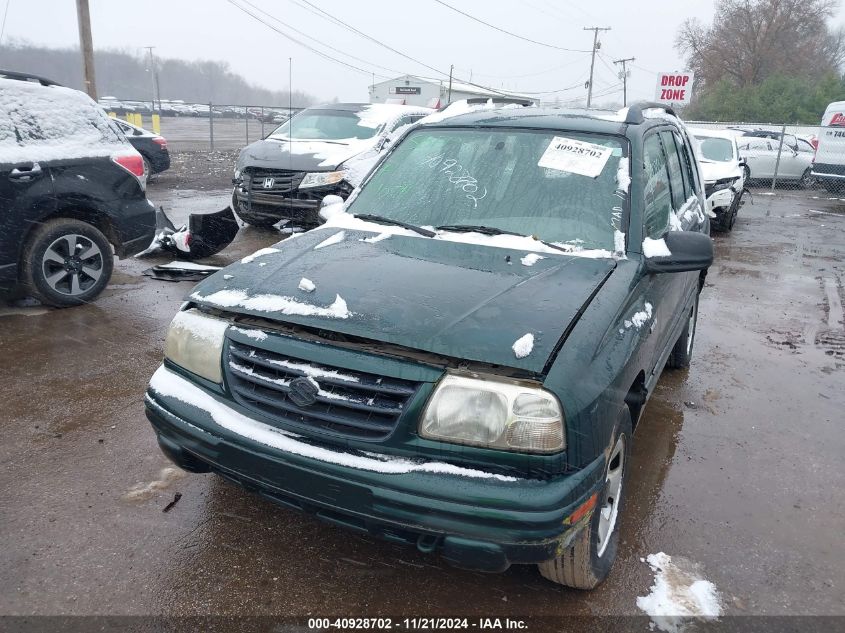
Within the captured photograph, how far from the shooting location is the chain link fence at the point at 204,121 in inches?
919

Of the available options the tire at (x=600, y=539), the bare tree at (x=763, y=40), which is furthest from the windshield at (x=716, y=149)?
the bare tree at (x=763, y=40)

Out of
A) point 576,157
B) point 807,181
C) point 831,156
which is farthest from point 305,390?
point 807,181

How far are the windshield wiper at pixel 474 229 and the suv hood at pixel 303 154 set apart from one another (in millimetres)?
5654

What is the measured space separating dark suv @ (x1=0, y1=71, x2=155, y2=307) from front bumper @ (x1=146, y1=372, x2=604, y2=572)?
4029 mm

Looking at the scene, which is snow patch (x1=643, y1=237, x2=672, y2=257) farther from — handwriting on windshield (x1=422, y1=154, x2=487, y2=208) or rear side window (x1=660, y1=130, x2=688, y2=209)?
rear side window (x1=660, y1=130, x2=688, y2=209)

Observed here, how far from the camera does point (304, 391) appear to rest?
2195mm

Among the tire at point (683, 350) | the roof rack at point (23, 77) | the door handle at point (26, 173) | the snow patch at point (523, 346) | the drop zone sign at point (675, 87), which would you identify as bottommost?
the tire at point (683, 350)

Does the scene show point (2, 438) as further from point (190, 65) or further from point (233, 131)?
point (190, 65)

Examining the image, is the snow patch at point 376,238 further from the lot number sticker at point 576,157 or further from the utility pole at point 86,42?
the utility pole at point 86,42

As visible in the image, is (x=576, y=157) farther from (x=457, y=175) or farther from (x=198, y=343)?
(x=198, y=343)

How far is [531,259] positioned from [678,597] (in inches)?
58.9

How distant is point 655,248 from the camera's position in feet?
9.57

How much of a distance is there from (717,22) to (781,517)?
191ft

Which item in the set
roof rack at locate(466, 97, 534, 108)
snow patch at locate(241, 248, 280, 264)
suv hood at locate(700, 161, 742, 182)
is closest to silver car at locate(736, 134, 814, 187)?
suv hood at locate(700, 161, 742, 182)
